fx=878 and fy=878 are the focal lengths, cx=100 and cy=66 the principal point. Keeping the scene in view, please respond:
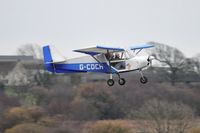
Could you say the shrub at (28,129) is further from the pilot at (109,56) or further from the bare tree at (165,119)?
the pilot at (109,56)

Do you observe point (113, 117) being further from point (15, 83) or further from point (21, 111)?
point (15, 83)

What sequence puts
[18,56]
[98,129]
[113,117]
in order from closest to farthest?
[98,129], [113,117], [18,56]

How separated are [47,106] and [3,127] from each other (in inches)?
636

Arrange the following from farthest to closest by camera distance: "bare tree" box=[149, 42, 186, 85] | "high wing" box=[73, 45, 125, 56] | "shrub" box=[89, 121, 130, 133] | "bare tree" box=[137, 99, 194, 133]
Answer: "bare tree" box=[149, 42, 186, 85], "bare tree" box=[137, 99, 194, 133], "shrub" box=[89, 121, 130, 133], "high wing" box=[73, 45, 125, 56]

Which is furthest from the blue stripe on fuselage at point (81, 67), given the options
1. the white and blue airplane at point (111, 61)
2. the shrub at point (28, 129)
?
the shrub at point (28, 129)

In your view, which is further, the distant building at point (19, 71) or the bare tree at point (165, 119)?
the distant building at point (19, 71)

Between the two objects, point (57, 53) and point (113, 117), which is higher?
point (57, 53)

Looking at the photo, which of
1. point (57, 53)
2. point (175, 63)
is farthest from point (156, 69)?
point (57, 53)

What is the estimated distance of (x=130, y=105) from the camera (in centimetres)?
11331

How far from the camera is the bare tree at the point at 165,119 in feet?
277

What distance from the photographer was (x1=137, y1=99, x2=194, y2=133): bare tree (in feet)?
277

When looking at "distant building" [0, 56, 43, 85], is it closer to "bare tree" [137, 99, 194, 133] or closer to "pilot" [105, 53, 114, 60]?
"bare tree" [137, 99, 194, 133]

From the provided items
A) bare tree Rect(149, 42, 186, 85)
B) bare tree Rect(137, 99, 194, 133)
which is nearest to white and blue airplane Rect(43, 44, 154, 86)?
bare tree Rect(137, 99, 194, 133)

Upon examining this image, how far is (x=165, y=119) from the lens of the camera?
8819 cm
